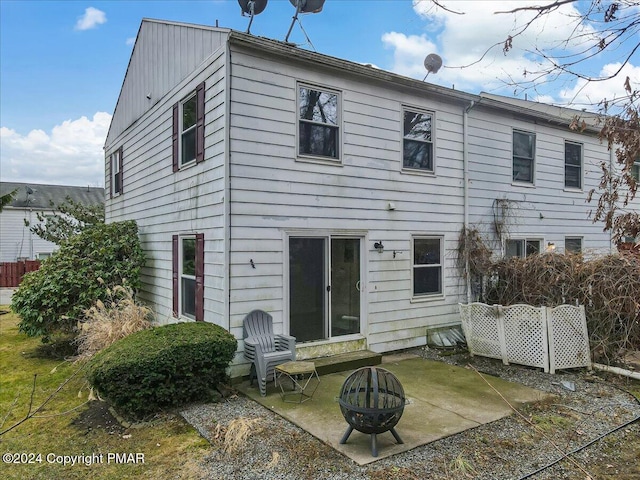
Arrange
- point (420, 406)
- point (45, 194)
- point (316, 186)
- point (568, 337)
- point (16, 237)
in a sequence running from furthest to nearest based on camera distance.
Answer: point (45, 194)
point (16, 237)
point (316, 186)
point (568, 337)
point (420, 406)

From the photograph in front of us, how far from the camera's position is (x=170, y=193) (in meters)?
7.88

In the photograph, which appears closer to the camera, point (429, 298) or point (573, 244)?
point (429, 298)

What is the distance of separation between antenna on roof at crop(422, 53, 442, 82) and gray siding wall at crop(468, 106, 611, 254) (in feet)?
4.22

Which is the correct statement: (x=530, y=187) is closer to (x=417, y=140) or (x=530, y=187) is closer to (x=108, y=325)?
(x=417, y=140)

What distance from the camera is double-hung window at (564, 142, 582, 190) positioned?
34.7 ft

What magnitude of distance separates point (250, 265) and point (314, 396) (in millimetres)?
2003

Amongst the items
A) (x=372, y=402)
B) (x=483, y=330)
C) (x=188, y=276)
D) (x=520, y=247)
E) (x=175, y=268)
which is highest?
(x=520, y=247)

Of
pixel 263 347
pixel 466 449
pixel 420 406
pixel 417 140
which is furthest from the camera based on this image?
pixel 417 140

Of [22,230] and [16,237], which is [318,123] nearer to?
[22,230]

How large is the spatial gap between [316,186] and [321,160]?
44 centimetres

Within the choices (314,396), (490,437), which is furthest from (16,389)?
(490,437)

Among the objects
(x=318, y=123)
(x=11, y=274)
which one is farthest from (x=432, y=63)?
(x=11, y=274)

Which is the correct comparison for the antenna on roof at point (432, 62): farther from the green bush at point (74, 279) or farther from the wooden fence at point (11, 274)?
the wooden fence at point (11, 274)

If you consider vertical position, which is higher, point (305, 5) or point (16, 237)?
point (305, 5)
